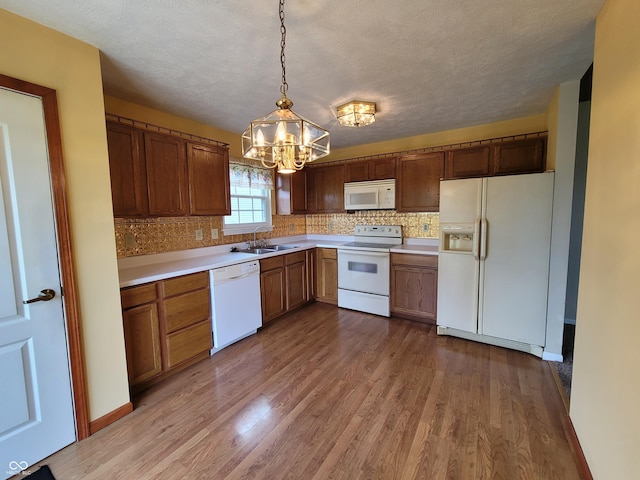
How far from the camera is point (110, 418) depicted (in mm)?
1814

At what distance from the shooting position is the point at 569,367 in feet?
7.75

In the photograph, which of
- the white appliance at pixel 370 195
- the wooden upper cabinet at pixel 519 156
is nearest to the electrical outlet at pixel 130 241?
the white appliance at pixel 370 195

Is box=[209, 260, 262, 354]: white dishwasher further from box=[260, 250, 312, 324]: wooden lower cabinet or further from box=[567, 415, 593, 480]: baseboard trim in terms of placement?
box=[567, 415, 593, 480]: baseboard trim

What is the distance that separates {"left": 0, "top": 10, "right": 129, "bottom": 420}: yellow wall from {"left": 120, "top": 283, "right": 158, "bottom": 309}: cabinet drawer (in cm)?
15

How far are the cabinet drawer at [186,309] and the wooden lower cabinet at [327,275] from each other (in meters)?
1.80

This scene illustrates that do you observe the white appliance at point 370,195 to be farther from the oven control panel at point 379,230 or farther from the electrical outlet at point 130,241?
the electrical outlet at point 130,241

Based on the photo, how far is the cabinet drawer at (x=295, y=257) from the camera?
3.55m

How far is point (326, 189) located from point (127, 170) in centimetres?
264

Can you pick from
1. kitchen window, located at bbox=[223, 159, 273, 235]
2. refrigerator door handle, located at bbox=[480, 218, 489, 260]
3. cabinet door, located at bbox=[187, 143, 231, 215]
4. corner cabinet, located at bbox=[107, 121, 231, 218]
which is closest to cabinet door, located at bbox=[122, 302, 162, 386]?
corner cabinet, located at bbox=[107, 121, 231, 218]

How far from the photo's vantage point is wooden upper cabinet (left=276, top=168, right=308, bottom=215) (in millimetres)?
4051

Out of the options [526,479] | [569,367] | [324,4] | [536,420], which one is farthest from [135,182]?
[569,367]

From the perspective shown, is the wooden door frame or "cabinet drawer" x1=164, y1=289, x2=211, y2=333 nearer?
the wooden door frame

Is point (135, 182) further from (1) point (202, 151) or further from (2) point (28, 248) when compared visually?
(2) point (28, 248)

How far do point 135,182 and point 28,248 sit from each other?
93 centimetres
